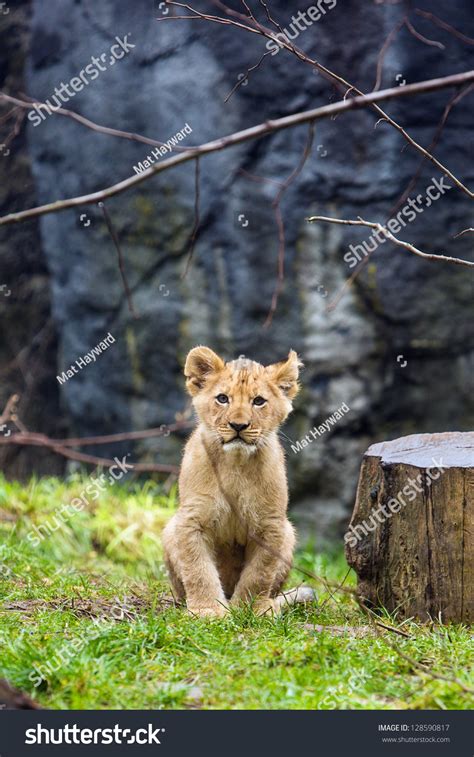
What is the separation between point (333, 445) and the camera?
10.8m

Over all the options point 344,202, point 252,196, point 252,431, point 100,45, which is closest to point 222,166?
point 252,196

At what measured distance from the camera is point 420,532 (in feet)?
18.2

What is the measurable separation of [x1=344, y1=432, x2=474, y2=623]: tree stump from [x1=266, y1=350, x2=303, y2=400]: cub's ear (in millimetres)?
745

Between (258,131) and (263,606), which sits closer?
(258,131)

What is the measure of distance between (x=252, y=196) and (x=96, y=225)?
2158 millimetres

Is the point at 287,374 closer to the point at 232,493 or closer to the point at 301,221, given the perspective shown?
the point at 232,493

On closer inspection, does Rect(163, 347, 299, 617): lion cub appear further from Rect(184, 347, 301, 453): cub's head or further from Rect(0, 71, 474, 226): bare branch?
Rect(0, 71, 474, 226): bare branch

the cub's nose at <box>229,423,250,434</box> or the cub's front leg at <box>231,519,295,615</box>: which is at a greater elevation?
the cub's nose at <box>229,423,250,434</box>

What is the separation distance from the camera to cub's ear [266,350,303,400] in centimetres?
600

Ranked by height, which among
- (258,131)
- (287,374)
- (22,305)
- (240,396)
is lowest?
(240,396)

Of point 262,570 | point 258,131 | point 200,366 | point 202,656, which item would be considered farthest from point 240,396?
point 258,131

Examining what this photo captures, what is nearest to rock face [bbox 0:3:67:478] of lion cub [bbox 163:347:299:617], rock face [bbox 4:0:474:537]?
rock face [bbox 4:0:474:537]

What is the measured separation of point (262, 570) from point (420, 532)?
1.07 metres

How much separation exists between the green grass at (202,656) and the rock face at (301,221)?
15.0 ft
